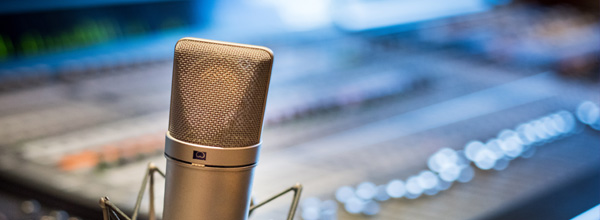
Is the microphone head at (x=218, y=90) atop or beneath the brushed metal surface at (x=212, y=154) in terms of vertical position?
atop

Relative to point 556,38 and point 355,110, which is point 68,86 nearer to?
point 355,110

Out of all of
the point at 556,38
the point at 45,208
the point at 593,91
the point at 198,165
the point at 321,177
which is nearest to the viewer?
the point at 198,165

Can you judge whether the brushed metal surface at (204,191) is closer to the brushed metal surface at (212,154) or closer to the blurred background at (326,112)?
the brushed metal surface at (212,154)

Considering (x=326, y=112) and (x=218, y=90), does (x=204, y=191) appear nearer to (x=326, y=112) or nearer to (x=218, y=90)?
(x=218, y=90)

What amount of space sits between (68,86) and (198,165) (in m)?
2.86

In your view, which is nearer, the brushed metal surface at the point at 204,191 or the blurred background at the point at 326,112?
the brushed metal surface at the point at 204,191

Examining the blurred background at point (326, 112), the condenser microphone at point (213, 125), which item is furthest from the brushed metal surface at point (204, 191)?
the blurred background at point (326, 112)

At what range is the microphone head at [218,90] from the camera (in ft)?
2.64

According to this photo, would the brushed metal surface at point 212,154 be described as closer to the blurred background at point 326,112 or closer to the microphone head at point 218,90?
the microphone head at point 218,90

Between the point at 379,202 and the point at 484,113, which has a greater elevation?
the point at 484,113

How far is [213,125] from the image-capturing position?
82 cm

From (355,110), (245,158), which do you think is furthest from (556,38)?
(245,158)

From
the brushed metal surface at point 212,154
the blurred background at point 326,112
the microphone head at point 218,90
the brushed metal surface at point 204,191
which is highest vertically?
the blurred background at point 326,112

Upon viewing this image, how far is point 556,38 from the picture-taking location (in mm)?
6141
